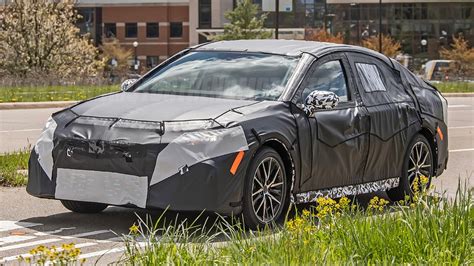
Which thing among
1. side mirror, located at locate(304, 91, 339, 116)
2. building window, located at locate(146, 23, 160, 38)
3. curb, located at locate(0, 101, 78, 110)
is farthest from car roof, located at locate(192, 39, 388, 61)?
building window, located at locate(146, 23, 160, 38)

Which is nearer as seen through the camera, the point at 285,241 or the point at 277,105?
the point at 285,241

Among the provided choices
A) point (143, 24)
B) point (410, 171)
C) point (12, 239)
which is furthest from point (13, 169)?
point (143, 24)

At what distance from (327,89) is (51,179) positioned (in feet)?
8.70

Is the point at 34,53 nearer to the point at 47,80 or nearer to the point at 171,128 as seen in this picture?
the point at 47,80

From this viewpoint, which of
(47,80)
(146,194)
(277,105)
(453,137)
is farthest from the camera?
(47,80)

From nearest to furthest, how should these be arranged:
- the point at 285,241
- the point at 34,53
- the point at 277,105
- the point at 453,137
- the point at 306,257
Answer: the point at 306,257, the point at 285,241, the point at 277,105, the point at 453,137, the point at 34,53

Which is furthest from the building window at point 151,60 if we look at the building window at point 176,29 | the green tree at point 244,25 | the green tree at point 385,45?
the green tree at point 244,25

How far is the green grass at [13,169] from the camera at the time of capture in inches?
443

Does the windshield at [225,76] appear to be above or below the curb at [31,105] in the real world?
above

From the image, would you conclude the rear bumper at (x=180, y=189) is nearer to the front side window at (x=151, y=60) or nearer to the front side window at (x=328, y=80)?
the front side window at (x=328, y=80)

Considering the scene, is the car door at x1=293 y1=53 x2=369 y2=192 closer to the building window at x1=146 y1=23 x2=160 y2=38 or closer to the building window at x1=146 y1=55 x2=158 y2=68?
the building window at x1=146 y1=23 x2=160 y2=38

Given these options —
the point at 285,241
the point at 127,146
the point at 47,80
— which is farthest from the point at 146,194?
the point at 47,80

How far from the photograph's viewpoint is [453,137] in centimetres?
2016

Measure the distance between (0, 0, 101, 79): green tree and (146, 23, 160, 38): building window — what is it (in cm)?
6496
